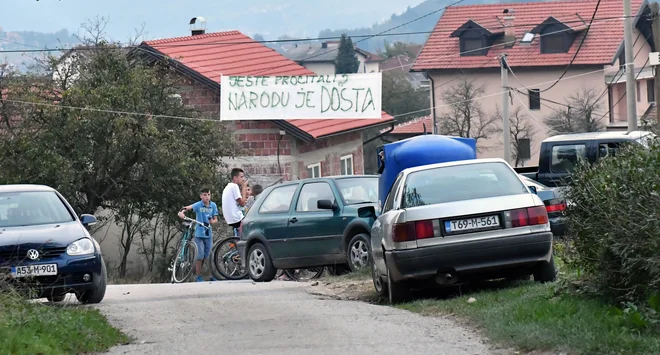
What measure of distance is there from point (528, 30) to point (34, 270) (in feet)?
209

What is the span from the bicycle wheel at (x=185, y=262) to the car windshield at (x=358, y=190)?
4452 mm

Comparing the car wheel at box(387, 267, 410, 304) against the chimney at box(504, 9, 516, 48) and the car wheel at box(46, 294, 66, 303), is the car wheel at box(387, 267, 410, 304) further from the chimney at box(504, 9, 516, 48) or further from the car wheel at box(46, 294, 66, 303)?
the chimney at box(504, 9, 516, 48)

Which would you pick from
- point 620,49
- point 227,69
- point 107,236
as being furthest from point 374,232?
point 620,49

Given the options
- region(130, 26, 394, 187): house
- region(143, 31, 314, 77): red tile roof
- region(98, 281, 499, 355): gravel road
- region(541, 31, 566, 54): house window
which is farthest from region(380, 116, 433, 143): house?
region(98, 281, 499, 355): gravel road

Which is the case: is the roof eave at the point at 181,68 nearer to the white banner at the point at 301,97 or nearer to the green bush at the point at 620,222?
the white banner at the point at 301,97

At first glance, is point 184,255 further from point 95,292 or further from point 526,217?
point 526,217

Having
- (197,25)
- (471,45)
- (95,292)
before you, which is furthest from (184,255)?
(471,45)

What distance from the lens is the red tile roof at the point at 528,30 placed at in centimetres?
7006

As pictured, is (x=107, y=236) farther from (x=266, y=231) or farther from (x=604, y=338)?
(x=604, y=338)

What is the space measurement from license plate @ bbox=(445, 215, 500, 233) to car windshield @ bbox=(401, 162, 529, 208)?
1.12 feet

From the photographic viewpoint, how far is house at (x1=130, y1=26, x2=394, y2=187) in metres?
37.0

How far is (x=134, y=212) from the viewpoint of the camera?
109 feet

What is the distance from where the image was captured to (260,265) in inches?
720

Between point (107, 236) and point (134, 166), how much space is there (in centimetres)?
581
